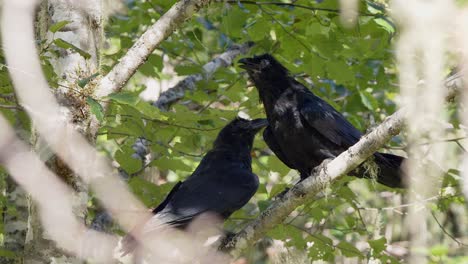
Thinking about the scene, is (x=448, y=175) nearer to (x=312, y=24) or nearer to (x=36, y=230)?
(x=312, y=24)

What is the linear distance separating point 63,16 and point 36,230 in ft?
3.87

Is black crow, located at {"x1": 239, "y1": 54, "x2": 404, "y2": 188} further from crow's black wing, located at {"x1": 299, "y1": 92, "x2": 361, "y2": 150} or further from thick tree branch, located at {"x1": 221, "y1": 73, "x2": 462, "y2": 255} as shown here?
thick tree branch, located at {"x1": 221, "y1": 73, "x2": 462, "y2": 255}

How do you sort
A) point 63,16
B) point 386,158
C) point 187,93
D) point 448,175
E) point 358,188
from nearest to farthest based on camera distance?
point 63,16
point 386,158
point 448,175
point 187,93
point 358,188

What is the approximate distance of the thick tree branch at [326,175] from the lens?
11.6ft

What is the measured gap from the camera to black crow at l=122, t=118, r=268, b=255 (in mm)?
5457

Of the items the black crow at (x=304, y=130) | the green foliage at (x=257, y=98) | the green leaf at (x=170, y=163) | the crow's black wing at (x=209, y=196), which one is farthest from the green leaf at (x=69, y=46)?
the black crow at (x=304, y=130)

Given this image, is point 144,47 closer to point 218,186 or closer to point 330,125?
point 330,125

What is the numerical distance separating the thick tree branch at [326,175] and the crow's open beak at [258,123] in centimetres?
186

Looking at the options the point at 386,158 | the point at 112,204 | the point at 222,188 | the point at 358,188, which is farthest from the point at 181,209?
the point at 358,188

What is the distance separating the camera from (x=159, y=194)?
597 centimetres

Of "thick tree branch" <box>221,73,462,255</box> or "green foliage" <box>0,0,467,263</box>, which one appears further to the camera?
"green foliage" <box>0,0,467,263</box>

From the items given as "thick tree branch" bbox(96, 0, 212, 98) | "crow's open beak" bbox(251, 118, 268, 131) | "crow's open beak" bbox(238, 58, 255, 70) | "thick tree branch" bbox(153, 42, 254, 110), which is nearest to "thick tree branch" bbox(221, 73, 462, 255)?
"thick tree branch" bbox(96, 0, 212, 98)

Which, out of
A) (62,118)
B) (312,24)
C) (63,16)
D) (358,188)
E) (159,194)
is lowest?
(358,188)

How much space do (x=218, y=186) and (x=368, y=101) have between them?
1816 millimetres
